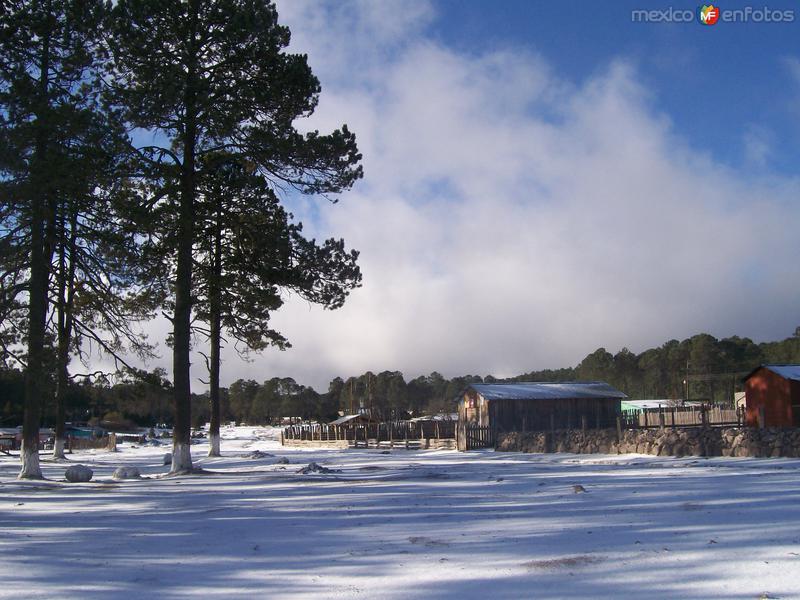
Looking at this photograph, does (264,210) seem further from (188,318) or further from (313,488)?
(313,488)

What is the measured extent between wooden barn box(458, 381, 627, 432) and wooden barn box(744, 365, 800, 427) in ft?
29.4

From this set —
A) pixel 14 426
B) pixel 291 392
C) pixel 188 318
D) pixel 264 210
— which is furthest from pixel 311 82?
pixel 291 392

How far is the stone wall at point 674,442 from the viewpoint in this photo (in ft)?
78.1

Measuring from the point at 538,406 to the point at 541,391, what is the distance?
168 centimetres

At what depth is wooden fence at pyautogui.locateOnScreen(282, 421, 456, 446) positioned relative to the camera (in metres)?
46.3

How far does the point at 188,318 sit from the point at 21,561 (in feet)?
53.0

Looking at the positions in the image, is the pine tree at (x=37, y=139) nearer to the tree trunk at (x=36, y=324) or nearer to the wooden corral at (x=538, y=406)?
the tree trunk at (x=36, y=324)

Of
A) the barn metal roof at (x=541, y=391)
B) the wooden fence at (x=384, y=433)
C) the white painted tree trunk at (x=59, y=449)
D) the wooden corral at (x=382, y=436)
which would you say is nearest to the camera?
the white painted tree trunk at (x=59, y=449)

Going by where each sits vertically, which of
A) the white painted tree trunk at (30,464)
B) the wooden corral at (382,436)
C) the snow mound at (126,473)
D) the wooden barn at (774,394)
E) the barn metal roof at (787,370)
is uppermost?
the barn metal roof at (787,370)

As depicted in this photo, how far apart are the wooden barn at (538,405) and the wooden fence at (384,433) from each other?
1.62m

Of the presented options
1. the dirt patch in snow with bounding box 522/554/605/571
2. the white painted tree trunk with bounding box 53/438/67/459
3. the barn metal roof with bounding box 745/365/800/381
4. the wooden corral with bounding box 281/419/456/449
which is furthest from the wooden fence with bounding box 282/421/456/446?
the dirt patch in snow with bounding box 522/554/605/571

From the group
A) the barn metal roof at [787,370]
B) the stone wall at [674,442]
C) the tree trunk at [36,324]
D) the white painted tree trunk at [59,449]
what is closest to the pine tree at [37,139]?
the tree trunk at [36,324]

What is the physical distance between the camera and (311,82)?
2477 centimetres

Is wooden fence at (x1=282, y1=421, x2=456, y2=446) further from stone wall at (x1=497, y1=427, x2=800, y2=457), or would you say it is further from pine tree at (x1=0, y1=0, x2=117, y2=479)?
pine tree at (x1=0, y1=0, x2=117, y2=479)
